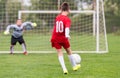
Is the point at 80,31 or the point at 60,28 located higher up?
the point at 60,28

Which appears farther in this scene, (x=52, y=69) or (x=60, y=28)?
(x=52, y=69)

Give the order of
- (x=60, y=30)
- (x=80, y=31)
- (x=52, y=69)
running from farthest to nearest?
1. (x=80, y=31)
2. (x=52, y=69)
3. (x=60, y=30)

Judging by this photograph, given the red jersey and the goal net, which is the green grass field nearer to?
the red jersey

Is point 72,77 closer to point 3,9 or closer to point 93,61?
point 93,61

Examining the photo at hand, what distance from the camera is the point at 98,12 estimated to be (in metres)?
15.6

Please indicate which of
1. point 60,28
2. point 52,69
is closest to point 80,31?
point 52,69

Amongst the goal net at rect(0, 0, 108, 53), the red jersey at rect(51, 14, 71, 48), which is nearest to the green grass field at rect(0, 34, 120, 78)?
the red jersey at rect(51, 14, 71, 48)

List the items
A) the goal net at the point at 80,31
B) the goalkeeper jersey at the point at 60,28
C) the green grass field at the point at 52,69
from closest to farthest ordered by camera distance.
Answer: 1. the green grass field at the point at 52,69
2. the goalkeeper jersey at the point at 60,28
3. the goal net at the point at 80,31

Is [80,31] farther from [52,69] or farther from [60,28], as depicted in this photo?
[60,28]

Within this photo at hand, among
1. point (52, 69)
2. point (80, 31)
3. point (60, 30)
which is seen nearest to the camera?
point (60, 30)

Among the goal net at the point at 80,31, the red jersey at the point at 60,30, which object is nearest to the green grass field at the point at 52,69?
the red jersey at the point at 60,30

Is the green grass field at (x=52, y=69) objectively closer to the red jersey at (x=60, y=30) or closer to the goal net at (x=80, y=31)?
the red jersey at (x=60, y=30)

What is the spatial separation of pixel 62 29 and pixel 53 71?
3.66ft

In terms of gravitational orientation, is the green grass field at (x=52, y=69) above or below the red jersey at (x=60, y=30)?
below
